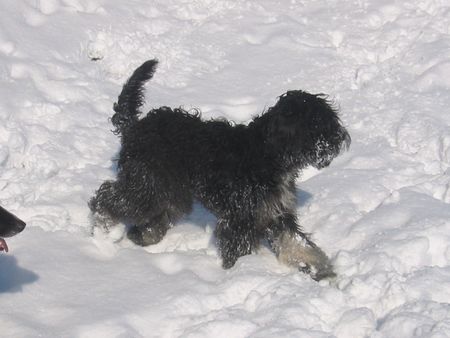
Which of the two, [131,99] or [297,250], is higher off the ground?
[131,99]

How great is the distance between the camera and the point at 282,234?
4.52 m

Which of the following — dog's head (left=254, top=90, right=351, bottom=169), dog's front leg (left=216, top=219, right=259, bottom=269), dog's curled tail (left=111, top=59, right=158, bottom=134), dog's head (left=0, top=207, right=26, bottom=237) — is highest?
dog's head (left=254, top=90, right=351, bottom=169)

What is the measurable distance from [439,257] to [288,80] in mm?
3132

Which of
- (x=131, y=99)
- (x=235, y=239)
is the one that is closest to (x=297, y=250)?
(x=235, y=239)

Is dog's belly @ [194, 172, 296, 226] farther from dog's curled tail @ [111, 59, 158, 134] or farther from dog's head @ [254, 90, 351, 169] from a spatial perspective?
dog's curled tail @ [111, 59, 158, 134]

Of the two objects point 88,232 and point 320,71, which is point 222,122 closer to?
point 88,232

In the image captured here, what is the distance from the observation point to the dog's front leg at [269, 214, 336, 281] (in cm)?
438

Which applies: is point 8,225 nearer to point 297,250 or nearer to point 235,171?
point 235,171

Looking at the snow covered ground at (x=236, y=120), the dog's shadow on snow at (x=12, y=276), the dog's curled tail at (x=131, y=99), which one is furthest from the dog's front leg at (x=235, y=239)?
the dog's shadow on snow at (x=12, y=276)

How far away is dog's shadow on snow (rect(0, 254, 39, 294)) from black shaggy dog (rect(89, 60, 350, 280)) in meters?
0.83

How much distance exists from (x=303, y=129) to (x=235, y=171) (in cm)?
56

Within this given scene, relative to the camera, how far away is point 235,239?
4480 millimetres

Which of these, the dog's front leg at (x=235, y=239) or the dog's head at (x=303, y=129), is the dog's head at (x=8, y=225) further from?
the dog's head at (x=303, y=129)

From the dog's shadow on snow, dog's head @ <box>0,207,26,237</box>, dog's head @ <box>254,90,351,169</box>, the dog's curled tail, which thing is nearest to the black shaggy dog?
dog's head @ <box>254,90,351,169</box>
